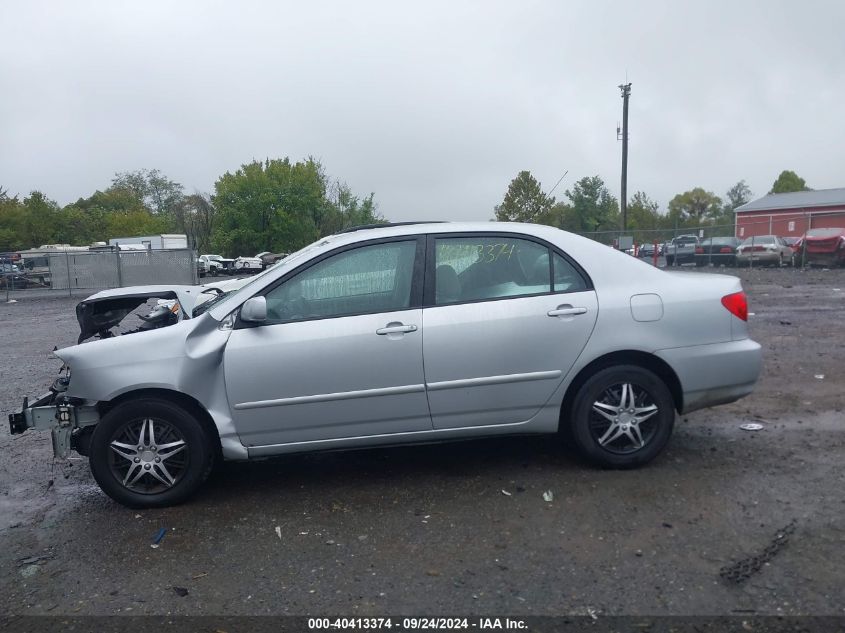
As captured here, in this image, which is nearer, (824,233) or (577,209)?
(824,233)

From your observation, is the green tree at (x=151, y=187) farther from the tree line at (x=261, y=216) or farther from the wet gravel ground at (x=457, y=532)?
the wet gravel ground at (x=457, y=532)

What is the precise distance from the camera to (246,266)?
4444 cm

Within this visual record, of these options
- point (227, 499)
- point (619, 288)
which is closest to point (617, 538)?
point (619, 288)

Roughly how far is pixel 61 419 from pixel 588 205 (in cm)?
3137

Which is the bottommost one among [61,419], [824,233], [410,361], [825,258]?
[61,419]

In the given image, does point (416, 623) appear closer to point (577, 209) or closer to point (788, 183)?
point (577, 209)

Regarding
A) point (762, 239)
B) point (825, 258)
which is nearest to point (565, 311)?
point (825, 258)

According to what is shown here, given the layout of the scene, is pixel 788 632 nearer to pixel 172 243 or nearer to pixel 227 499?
pixel 227 499

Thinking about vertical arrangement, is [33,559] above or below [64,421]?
below

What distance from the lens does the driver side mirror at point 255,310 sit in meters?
4.18

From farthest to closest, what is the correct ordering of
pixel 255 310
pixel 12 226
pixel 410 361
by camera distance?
pixel 12 226 → pixel 410 361 → pixel 255 310

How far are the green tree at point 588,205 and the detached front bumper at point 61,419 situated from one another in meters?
29.7

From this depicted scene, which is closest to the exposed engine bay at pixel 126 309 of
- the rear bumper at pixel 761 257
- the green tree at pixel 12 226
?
the rear bumper at pixel 761 257

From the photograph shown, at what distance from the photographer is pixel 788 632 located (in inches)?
111
